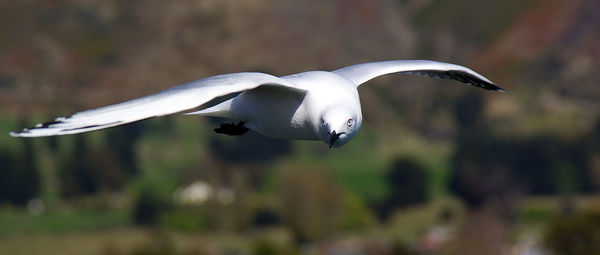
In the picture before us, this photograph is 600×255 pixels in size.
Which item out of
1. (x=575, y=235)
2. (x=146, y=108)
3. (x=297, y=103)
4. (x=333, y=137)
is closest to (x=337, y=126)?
(x=333, y=137)

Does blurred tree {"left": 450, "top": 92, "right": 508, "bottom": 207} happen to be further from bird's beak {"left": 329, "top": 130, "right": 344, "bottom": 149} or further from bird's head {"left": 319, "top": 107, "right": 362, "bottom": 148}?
bird's beak {"left": 329, "top": 130, "right": 344, "bottom": 149}

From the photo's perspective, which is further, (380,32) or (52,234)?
(380,32)

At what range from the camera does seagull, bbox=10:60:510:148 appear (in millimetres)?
6750

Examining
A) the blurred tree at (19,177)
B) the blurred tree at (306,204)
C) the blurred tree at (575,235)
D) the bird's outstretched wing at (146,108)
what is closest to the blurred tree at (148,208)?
the blurred tree at (19,177)

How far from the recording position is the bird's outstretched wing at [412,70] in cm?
865

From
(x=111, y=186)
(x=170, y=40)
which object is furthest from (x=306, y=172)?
(x=170, y=40)

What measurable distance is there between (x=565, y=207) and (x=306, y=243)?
19.1 metres

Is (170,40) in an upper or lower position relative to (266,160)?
upper

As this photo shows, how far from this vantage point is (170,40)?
289ft

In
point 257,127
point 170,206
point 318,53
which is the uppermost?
point 318,53

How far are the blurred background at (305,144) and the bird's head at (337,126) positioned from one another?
55.0 meters

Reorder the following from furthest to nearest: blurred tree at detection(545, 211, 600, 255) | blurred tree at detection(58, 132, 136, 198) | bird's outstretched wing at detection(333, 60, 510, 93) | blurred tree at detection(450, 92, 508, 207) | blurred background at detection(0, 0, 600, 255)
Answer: blurred tree at detection(450, 92, 508, 207) < blurred tree at detection(58, 132, 136, 198) < blurred background at detection(0, 0, 600, 255) < blurred tree at detection(545, 211, 600, 255) < bird's outstretched wing at detection(333, 60, 510, 93)

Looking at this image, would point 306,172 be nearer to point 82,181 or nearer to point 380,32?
point 82,181

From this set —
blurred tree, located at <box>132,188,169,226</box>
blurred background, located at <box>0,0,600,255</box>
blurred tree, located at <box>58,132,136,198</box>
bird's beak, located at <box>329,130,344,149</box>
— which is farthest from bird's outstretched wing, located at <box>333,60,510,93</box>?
blurred tree, located at <box>58,132,136,198</box>
